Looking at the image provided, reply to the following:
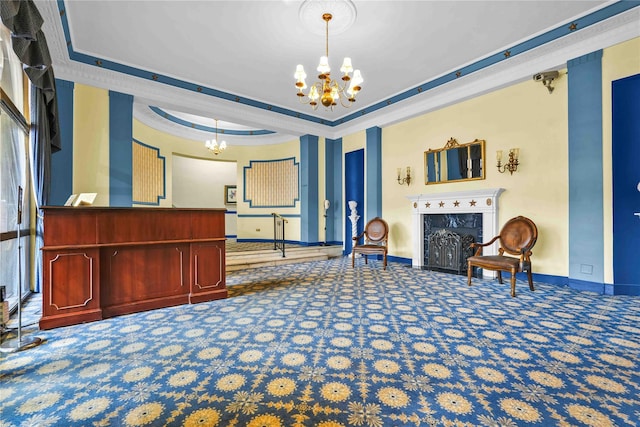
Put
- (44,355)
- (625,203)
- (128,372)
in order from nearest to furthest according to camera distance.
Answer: (128,372), (44,355), (625,203)

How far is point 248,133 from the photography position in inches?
375

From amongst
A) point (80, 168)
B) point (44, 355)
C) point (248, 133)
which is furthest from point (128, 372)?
point (248, 133)

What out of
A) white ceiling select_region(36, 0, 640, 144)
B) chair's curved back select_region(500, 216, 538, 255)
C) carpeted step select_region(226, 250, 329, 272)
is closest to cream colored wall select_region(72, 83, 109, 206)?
white ceiling select_region(36, 0, 640, 144)

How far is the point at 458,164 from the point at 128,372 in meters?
5.97

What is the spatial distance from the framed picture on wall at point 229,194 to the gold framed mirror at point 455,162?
747 cm

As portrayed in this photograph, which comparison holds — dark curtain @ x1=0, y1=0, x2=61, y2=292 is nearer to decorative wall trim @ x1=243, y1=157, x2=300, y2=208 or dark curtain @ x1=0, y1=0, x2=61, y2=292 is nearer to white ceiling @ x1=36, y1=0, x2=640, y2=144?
white ceiling @ x1=36, y1=0, x2=640, y2=144

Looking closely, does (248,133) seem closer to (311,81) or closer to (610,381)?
(311,81)

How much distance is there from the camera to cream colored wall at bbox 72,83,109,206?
4.91 m

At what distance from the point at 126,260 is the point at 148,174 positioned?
17.4 ft

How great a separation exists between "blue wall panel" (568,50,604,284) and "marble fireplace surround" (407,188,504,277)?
1067 millimetres

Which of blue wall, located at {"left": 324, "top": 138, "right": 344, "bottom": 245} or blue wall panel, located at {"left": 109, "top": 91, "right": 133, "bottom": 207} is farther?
blue wall, located at {"left": 324, "top": 138, "right": 344, "bottom": 245}

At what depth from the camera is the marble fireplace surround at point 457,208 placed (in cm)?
529

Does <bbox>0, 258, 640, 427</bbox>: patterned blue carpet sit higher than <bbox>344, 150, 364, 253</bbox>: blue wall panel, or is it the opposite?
<bbox>344, 150, 364, 253</bbox>: blue wall panel

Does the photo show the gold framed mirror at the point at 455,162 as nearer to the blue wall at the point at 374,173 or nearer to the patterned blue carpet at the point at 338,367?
the blue wall at the point at 374,173
